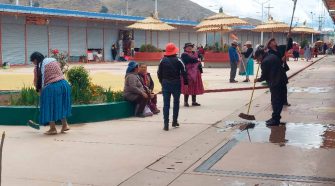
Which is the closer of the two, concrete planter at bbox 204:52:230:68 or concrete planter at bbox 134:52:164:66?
concrete planter at bbox 204:52:230:68

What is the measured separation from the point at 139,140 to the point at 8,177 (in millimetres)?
2858

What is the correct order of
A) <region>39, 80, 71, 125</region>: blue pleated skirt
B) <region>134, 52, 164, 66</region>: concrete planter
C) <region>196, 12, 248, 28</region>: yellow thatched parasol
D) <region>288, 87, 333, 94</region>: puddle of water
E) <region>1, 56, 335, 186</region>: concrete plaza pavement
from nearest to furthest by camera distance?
<region>1, 56, 335, 186</region>: concrete plaza pavement < <region>39, 80, 71, 125</region>: blue pleated skirt < <region>288, 87, 333, 94</region>: puddle of water < <region>196, 12, 248, 28</region>: yellow thatched parasol < <region>134, 52, 164, 66</region>: concrete planter

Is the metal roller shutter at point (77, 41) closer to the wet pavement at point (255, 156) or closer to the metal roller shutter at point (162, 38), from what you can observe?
the metal roller shutter at point (162, 38)

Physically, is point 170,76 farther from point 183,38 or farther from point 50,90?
point 183,38

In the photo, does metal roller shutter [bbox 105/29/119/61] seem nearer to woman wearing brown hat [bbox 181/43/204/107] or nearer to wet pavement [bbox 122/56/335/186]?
woman wearing brown hat [bbox 181/43/204/107]

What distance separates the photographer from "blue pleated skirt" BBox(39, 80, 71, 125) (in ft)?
29.7

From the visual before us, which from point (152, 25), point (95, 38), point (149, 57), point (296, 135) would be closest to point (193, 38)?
point (95, 38)

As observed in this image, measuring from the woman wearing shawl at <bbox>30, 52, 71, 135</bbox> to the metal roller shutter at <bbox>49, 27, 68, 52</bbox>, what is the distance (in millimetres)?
28173

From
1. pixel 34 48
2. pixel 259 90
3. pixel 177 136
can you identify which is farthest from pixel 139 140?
pixel 34 48

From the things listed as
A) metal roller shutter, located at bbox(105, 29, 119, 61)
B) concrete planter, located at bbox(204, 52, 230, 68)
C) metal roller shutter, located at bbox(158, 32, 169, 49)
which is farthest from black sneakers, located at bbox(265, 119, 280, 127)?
metal roller shutter, located at bbox(158, 32, 169, 49)

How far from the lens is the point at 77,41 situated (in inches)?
1543

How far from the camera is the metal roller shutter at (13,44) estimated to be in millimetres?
32938

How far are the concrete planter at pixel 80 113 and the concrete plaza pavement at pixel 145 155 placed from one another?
273 millimetres

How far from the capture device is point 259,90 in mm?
18016
